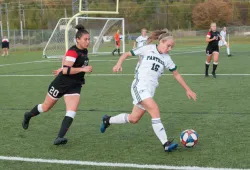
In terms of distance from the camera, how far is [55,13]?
2931 inches

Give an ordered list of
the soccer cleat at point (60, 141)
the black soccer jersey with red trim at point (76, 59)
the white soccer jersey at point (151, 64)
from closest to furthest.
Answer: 1. the white soccer jersey at point (151, 64)
2. the soccer cleat at point (60, 141)
3. the black soccer jersey with red trim at point (76, 59)

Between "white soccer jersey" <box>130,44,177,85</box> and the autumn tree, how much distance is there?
2564 inches

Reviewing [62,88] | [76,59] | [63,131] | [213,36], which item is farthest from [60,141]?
[213,36]

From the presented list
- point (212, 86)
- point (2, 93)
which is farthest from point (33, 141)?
point (212, 86)

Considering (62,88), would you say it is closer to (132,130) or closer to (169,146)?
(132,130)

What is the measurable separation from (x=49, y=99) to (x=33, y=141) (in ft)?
2.30

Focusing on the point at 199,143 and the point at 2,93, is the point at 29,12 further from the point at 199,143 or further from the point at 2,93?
the point at 199,143

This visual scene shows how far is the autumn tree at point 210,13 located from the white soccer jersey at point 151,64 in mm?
65118

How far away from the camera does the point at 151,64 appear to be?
5.45 m

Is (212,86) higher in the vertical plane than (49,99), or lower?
lower

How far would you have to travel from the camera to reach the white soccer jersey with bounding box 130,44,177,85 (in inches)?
214

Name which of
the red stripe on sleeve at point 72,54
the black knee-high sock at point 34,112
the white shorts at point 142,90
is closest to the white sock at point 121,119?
the white shorts at point 142,90

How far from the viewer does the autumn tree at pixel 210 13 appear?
6875 centimetres

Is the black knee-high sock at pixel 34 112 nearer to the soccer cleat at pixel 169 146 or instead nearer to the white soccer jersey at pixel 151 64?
the white soccer jersey at pixel 151 64
